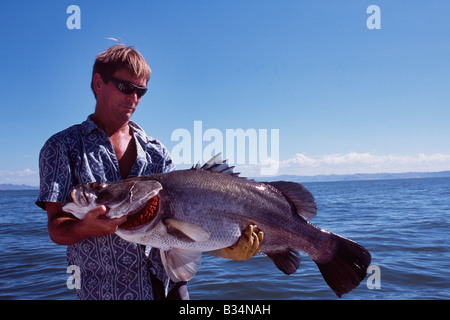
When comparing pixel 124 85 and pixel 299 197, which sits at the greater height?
pixel 124 85

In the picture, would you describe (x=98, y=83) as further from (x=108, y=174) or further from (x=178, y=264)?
(x=178, y=264)

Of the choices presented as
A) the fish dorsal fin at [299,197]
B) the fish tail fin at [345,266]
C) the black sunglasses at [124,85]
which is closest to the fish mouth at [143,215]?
the black sunglasses at [124,85]

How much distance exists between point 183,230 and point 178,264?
11.8 inches

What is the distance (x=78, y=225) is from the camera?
8.59ft

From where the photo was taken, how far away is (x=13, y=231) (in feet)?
61.2

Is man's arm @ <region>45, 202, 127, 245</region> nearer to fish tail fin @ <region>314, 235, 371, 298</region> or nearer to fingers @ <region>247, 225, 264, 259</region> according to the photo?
fingers @ <region>247, 225, 264, 259</region>


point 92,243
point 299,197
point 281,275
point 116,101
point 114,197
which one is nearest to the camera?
point 114,197

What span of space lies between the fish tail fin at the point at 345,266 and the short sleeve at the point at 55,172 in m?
2.49

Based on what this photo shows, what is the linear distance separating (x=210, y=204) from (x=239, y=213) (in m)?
0.29

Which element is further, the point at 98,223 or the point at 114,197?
the point at 114,197

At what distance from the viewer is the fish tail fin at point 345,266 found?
3264mm

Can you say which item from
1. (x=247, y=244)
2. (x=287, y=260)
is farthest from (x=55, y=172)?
(x=287, y=260)
